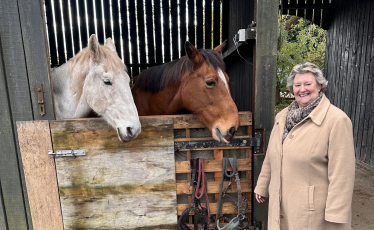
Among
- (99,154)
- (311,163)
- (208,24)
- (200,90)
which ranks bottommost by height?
(99,154)

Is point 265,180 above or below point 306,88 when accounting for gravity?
below

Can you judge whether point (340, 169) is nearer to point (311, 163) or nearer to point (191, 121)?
point (311, 163)

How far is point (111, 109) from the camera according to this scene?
1.77 metres

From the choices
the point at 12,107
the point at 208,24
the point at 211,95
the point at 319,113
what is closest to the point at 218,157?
the point at 211,95

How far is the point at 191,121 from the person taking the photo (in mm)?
1966

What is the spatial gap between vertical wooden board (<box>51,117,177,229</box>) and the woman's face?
43.0 inches

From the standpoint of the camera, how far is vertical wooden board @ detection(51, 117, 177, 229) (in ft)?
6.14

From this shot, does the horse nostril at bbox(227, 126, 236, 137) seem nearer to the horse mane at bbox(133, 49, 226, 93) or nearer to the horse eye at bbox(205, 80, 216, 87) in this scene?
the horse eye at bbox(205, 80, 216, 87)

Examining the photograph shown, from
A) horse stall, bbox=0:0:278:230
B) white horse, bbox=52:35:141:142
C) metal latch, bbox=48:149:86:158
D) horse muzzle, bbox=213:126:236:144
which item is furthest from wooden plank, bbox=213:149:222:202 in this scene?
metal latch, bbox=48:149:86:158

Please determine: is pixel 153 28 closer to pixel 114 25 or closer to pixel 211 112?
pixel 114 25

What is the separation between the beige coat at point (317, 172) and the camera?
1.30m

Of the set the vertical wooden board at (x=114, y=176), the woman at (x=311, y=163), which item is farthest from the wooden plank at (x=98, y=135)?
the woman at (x=311, y=163)

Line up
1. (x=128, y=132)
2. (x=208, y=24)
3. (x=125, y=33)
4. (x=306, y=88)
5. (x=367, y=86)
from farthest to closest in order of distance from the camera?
1. (x=125, y=33)
2. (x=208, y=24)
3. (x=367, y=86)
4. (x=128, y=132)
5. (x=306, y=88)

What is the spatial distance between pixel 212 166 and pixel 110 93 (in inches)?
46.6
